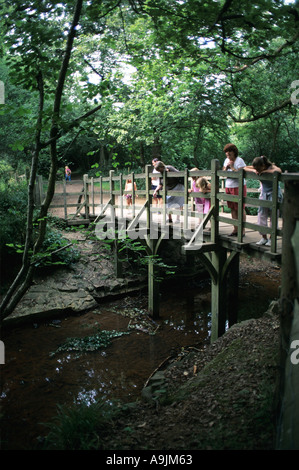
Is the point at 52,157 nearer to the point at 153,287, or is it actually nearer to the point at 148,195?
the point at 148,195

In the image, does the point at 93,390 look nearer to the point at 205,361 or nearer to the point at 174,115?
the point at 205,361

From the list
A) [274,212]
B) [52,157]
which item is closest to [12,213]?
[52,157]

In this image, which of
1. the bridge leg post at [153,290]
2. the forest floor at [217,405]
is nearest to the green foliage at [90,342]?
the bridge leg post at [153,290]

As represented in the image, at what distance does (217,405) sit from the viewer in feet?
12.5

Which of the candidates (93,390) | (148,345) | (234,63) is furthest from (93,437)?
(234,63)

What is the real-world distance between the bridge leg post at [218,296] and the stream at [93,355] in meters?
0.86

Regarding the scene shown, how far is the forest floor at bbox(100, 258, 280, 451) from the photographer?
3.12 meters

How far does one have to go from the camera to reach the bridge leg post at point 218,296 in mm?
6992

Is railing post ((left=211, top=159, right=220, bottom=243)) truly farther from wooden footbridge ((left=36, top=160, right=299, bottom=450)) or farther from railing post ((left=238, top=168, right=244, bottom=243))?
railing post ((left=238, top=168, right=244, bottom=243))

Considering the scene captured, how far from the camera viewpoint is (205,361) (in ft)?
19.0

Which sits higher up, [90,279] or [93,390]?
[90,279]

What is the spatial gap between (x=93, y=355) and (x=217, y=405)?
410 cm

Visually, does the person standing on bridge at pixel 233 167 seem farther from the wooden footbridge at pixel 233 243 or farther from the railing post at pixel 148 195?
the railing post at pixel 148 195

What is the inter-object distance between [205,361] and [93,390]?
2.03m
